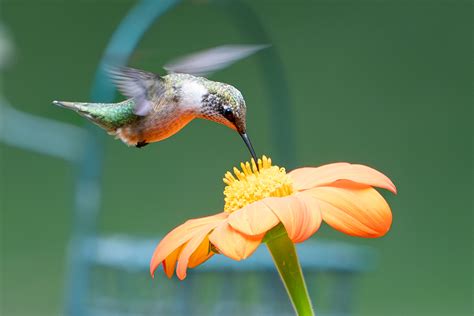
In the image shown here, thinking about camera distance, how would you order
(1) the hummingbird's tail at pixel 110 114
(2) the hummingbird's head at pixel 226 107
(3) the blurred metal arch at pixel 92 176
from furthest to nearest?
(3) the blurred metal arch at pixel 92 176
(1) the hummingbird's tail at pixel 110 114
(2) the hummingbird's head at pixel 226 107

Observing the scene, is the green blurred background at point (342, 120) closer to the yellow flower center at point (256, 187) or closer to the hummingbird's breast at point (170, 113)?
the hummingbird's breast at point (170, 113)

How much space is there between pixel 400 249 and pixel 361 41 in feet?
3.06

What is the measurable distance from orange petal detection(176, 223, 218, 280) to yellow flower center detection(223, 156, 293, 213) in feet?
0.24

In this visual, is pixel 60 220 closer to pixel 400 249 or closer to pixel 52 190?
pixel 52 190

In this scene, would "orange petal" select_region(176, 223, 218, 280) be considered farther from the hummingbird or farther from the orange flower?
the hummingbird

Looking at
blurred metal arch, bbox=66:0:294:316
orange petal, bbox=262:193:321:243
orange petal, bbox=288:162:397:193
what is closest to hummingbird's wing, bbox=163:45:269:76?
orange petal, bbox=288:162:397:193

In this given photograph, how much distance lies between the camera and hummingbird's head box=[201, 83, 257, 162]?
1037 millimetres

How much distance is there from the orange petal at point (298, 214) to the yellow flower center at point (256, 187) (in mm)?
74

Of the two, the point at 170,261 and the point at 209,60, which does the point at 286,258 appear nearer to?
the point at 170,261

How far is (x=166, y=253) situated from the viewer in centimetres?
85

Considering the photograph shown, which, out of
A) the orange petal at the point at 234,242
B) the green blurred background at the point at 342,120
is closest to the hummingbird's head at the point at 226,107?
the orange petal at the point at 234,242

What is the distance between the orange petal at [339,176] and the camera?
859 millimetres

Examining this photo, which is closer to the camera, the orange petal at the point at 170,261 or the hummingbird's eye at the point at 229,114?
the orange petal at the point at 170,261

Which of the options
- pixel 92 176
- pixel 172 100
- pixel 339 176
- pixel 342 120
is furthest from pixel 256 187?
pixel 342 120
